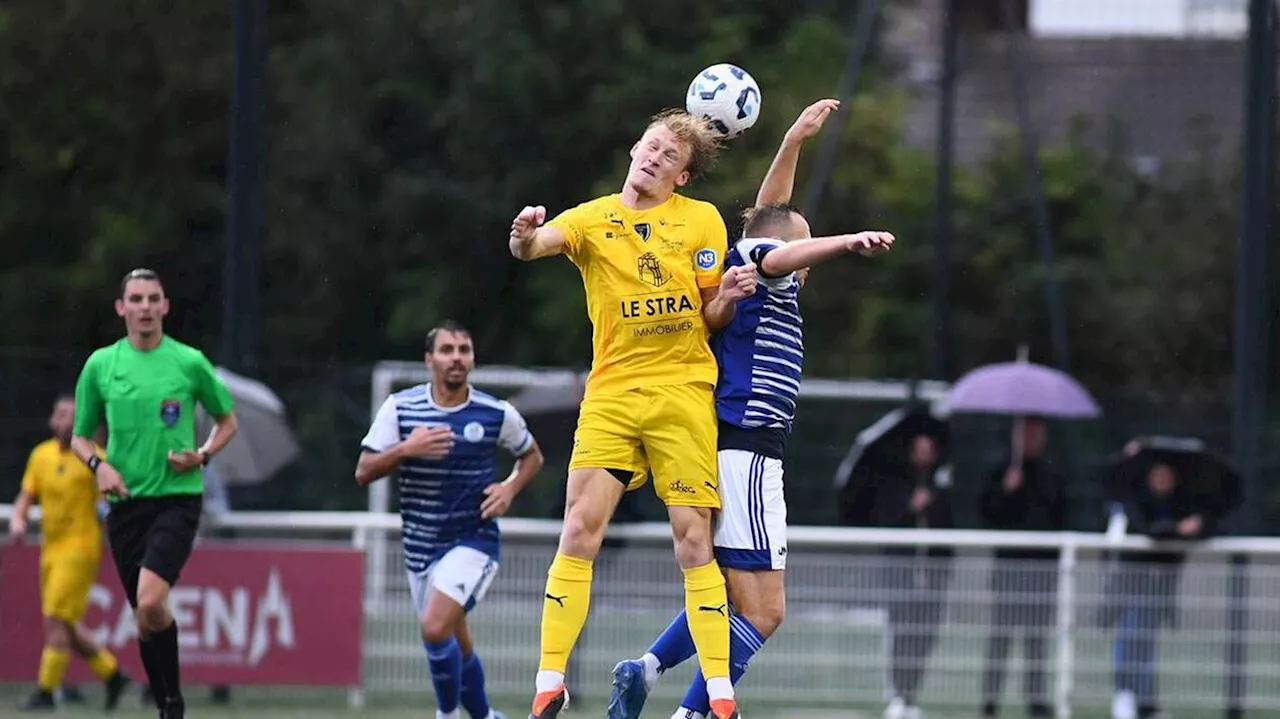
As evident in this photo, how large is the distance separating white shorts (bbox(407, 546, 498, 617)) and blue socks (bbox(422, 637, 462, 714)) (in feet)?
0.66

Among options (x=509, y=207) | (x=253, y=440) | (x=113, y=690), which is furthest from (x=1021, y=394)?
(x=509, y=207)

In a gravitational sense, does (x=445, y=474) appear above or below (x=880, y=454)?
below

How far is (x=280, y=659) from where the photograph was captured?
47.5 ft

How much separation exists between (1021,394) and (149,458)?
7.04 metres

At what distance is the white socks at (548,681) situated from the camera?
852 centimetres

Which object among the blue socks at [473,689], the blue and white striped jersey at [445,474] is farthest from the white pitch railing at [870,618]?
the blue and white striped jersey at [445,474]

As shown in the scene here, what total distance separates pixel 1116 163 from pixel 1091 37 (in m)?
5.48

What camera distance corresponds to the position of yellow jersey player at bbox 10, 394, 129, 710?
13.9 m

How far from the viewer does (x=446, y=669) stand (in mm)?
10867

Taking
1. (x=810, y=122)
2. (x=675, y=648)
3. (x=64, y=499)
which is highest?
(x=810, y=122)

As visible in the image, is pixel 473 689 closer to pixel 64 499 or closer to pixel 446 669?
pixel 446 669

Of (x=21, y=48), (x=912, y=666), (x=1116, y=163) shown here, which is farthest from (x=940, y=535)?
(x=1116, y=163)

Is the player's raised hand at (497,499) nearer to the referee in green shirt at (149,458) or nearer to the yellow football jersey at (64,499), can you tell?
the referee in green shirt at (149,458)

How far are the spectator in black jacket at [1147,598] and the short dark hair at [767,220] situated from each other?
6.55 metres
